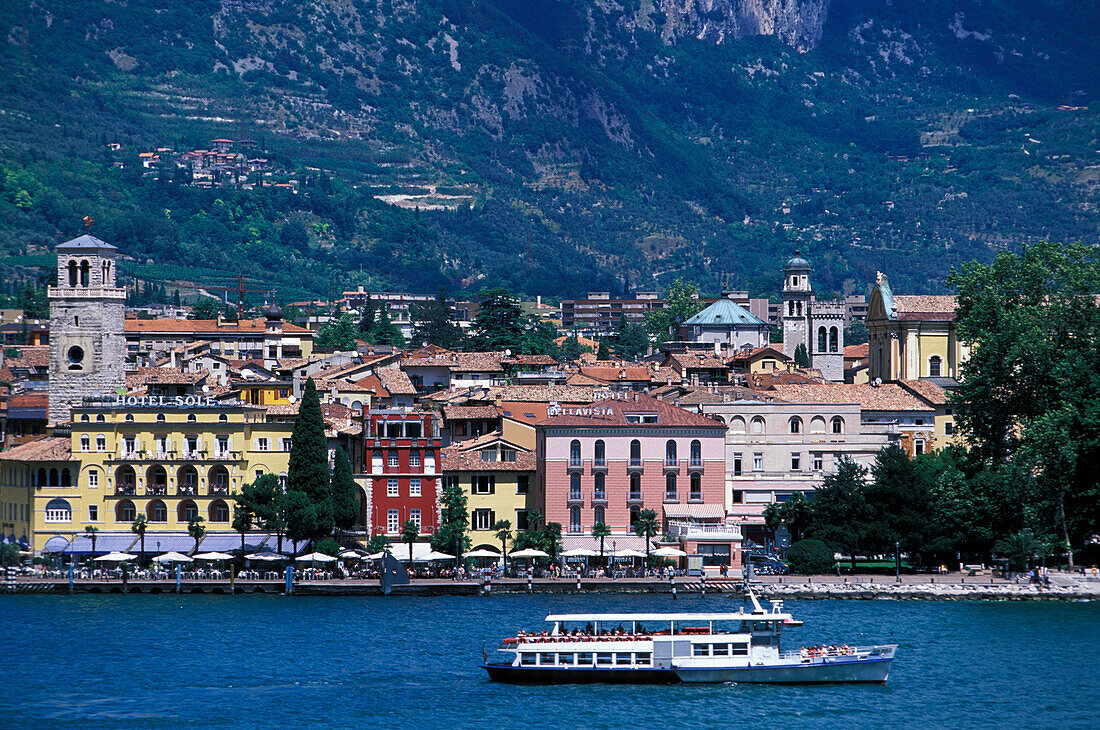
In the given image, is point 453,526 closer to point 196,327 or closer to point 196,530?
point 196,530

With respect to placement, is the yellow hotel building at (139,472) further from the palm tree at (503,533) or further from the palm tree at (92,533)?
the palm tree at (503,533)

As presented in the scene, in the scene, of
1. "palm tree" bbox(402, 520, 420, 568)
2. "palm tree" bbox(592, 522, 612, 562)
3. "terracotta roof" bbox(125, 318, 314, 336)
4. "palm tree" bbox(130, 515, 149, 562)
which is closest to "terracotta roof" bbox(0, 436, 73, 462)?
"palm tree" bbox(130, 515, 149, 562)

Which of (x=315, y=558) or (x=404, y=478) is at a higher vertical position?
(x=404, y=478)

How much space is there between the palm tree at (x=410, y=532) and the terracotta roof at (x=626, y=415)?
7413mm

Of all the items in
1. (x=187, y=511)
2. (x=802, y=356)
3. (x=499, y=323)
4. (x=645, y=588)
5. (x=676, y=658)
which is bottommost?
(x=676, y=658)

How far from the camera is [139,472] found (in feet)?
275

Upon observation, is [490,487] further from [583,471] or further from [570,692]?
[570,692]

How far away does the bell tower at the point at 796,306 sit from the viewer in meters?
166

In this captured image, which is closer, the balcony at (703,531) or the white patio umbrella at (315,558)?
the white patio umbrella at (315,558)

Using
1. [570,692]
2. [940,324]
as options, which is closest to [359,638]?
[570,692]

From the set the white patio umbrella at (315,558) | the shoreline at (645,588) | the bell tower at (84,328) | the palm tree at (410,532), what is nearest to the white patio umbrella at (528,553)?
the shoreline at (645,588)

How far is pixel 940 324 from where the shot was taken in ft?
404

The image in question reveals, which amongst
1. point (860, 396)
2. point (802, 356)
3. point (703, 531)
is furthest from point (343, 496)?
point (802, 356)

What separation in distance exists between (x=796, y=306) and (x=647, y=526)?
3519 inches
